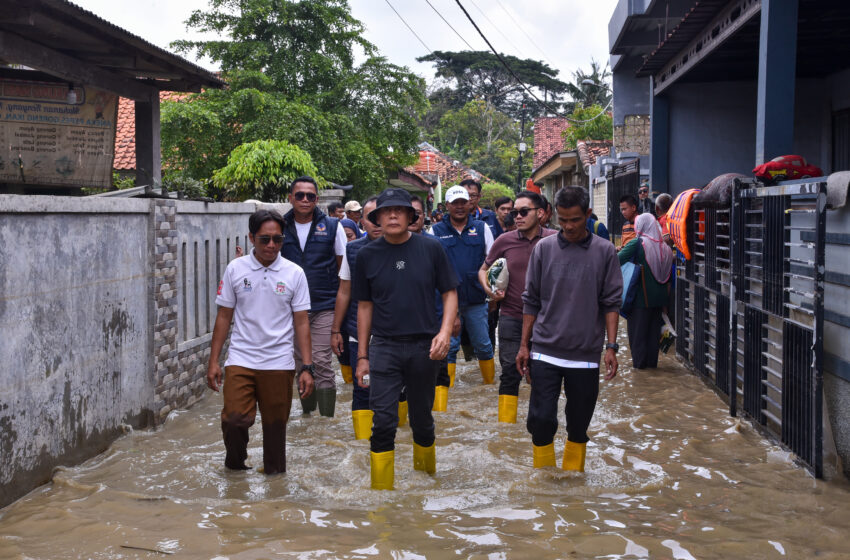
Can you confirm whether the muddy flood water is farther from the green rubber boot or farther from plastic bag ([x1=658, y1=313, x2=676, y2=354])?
plastic bag ([x1=658, y1=313, x2=676, y2=354])

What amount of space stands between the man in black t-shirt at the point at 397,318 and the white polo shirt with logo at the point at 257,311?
0.55 meters

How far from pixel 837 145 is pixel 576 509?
1116 centimetres

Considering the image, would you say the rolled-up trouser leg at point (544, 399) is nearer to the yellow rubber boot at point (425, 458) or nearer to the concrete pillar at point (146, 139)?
the yellow rubber boot at point (425, 458)

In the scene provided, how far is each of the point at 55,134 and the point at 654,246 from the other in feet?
24.2

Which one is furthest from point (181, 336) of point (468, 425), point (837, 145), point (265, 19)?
point (265, 19)

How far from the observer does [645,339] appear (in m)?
10.4

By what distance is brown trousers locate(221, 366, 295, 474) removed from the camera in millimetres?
5738

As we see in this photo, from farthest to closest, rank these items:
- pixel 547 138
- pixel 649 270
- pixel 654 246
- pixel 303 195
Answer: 1. pixel 547 138
2. pixel 654 246
3. pixel 649 270
4. pixel 303 195

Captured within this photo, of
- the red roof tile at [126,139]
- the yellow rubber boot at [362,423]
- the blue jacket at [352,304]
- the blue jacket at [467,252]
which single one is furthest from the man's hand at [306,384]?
the red roof tile at [126,139]

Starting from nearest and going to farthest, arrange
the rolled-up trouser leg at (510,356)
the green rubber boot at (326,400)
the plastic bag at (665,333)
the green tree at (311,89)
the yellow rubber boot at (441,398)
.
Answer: the rolled-up trouser leg at (510,356), the green rubber boot at (326,400), the yellow rubber boot at (441,398), the plastic bag at (665,333), the green tree at (311,89)

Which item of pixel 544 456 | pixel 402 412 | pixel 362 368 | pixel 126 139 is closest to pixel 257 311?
pixel 362 368

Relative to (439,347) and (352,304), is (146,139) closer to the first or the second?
(352,304)

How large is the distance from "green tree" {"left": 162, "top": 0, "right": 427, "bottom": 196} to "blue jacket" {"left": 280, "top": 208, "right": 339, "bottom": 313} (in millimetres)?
20489

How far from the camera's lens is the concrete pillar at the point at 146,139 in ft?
40.1
